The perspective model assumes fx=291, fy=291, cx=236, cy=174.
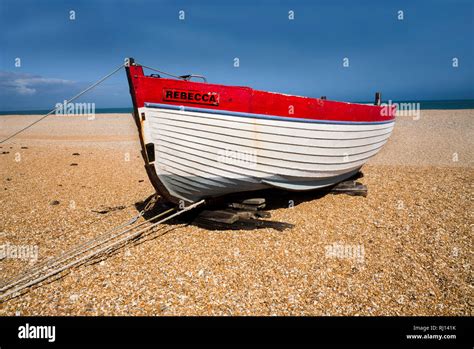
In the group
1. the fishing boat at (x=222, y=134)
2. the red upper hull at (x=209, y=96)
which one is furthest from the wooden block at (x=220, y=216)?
the red upper hull at (x=209, y=96)

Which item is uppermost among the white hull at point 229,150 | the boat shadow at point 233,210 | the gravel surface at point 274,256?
the white hull at point 229,150

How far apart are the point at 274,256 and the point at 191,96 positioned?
296 centimetres

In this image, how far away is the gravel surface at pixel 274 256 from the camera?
3.73 metres

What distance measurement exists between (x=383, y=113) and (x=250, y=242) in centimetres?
575

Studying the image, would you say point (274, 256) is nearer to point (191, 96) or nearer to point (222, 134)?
point (222, 134)

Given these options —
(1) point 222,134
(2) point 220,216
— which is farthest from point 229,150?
(2) point 220,216

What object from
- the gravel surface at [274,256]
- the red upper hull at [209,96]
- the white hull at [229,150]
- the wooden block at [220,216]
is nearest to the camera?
the gravel surface at [274,256]

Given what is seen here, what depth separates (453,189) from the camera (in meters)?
8.00

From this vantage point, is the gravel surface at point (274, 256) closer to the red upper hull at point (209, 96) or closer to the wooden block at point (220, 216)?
the wooden block at point (220, 216)

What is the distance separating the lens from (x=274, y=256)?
15.7ft

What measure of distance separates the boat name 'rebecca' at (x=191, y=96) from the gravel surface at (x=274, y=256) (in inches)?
98.4
